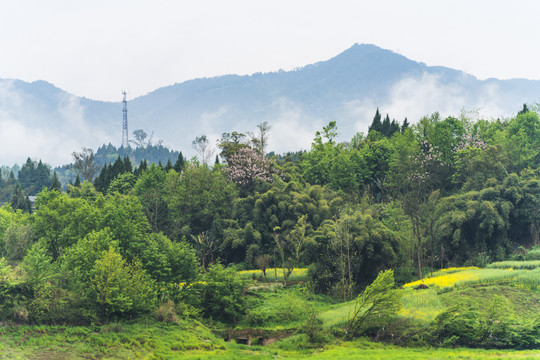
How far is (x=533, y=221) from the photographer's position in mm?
46281

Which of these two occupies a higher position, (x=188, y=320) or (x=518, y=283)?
(x=518, y=283)

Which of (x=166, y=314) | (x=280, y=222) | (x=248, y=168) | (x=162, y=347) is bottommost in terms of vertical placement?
(x=162, y=347)

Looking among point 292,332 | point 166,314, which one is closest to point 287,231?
point 292,332

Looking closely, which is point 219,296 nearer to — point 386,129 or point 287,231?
point 287,231

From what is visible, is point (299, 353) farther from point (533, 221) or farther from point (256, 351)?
point (533, 221)

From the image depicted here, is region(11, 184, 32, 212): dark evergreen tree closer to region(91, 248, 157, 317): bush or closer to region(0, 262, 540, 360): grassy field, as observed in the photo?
region(91, 248, 157, 317): bush

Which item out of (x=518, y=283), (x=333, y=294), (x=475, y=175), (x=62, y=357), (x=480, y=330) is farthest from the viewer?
(x=475, y=175)

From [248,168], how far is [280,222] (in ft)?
36.4

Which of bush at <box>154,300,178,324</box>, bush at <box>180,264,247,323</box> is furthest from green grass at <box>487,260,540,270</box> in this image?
bush at <box>154,300,178,324</box>

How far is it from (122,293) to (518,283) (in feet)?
89.3

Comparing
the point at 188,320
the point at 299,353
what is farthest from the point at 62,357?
the point at 299,353

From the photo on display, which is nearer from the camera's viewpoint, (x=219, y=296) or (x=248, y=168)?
(x=219, y=296)

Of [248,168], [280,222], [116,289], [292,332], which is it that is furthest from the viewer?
[248,168]

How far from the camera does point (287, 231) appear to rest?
5219 centimetres
